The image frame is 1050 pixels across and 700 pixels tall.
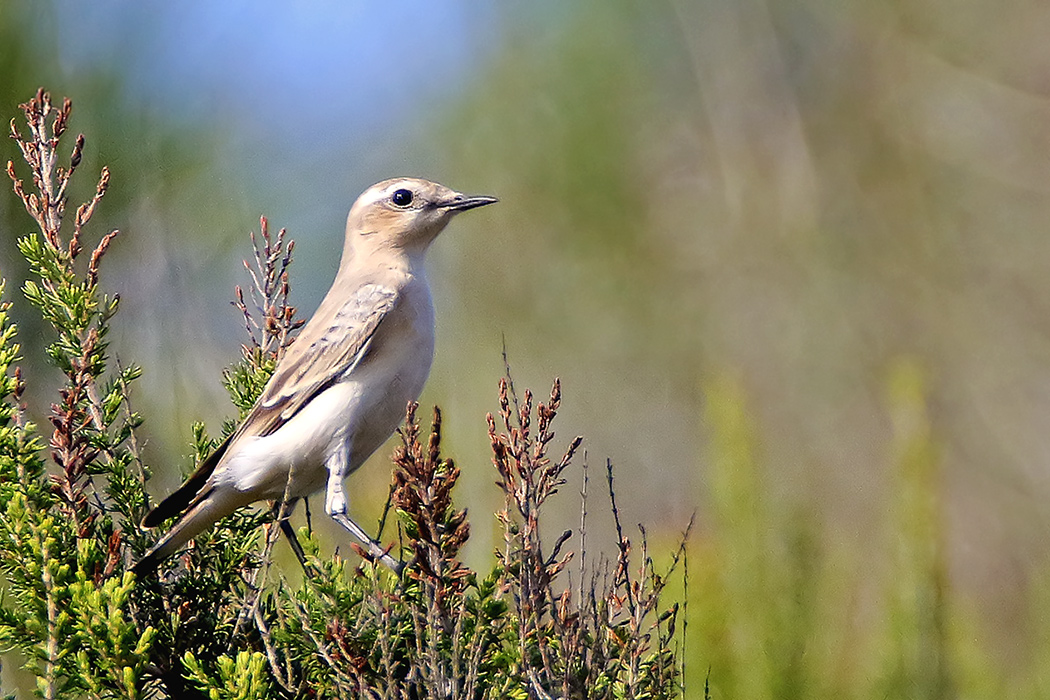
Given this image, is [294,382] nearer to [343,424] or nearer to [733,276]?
[343,424]

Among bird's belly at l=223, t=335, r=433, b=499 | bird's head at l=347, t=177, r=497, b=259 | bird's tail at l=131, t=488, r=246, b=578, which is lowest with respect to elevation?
bird's tail at l=131, t=488, r=246, b=578

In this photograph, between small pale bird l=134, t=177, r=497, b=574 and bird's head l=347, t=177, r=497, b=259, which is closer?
small pale bird l=134, t=177, r=497, b=574

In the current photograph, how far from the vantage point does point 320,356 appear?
399 centimetres

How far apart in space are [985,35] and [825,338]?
13.8 feet

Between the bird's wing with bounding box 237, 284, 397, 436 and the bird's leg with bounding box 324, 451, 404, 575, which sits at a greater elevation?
the bird's wing with bounding box 237, 284, 397, 436

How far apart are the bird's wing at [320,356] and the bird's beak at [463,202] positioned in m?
0.50

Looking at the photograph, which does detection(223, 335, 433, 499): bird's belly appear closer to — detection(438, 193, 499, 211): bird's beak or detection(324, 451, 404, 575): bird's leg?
detection(324, 451, 404, 575): bird's leg

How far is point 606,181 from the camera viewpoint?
57.2 ft

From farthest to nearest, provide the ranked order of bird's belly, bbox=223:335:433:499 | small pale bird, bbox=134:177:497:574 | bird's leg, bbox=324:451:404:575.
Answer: bird's leg, bbox=324:451:404:575, bird's belly, bbox=223:335:433:499, small pale bird, bbox=134:177:497:574

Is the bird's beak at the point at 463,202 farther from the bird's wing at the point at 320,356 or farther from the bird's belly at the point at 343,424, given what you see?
the bird's belly at the point at 343,424

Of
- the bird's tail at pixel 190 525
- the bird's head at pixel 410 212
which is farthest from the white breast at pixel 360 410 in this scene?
Result: the bird's head at pixel 410 212

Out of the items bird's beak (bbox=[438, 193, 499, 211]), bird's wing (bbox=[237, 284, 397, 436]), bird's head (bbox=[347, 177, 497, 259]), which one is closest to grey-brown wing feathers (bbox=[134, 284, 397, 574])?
bird's wing (bbox=[237, 284, 397, 436])

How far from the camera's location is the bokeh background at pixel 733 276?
4707mm

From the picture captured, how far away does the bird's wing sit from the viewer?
3.83 metres
